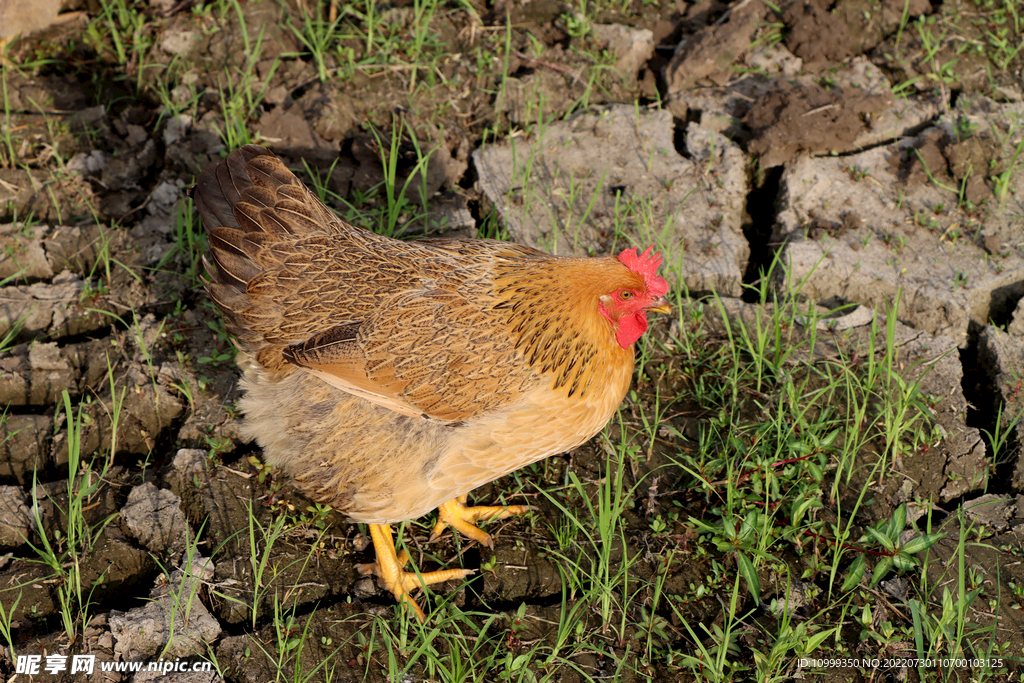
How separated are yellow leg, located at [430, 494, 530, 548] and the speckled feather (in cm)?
29

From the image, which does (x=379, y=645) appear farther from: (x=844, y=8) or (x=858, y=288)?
(x=844, y=8)

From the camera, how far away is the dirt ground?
2.73 m

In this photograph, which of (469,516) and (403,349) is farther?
(469,516)

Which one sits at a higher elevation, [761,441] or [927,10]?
[927,10]

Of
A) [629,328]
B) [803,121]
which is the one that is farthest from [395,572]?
[803,121]

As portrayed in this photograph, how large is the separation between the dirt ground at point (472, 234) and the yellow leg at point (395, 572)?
0.29 feet

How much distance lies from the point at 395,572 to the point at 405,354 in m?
0.84

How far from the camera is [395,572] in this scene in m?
2.80

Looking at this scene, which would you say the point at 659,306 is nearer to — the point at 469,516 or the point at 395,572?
the point at 469,516

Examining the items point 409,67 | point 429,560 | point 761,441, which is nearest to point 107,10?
point 409,67

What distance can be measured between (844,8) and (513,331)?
368 centimetres

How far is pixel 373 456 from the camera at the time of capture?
266cm

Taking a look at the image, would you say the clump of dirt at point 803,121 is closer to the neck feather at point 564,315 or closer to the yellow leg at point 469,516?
the neck feather at point 564,315

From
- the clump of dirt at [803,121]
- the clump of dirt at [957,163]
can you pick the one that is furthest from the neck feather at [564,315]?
the clump of dirt at [957,163]
